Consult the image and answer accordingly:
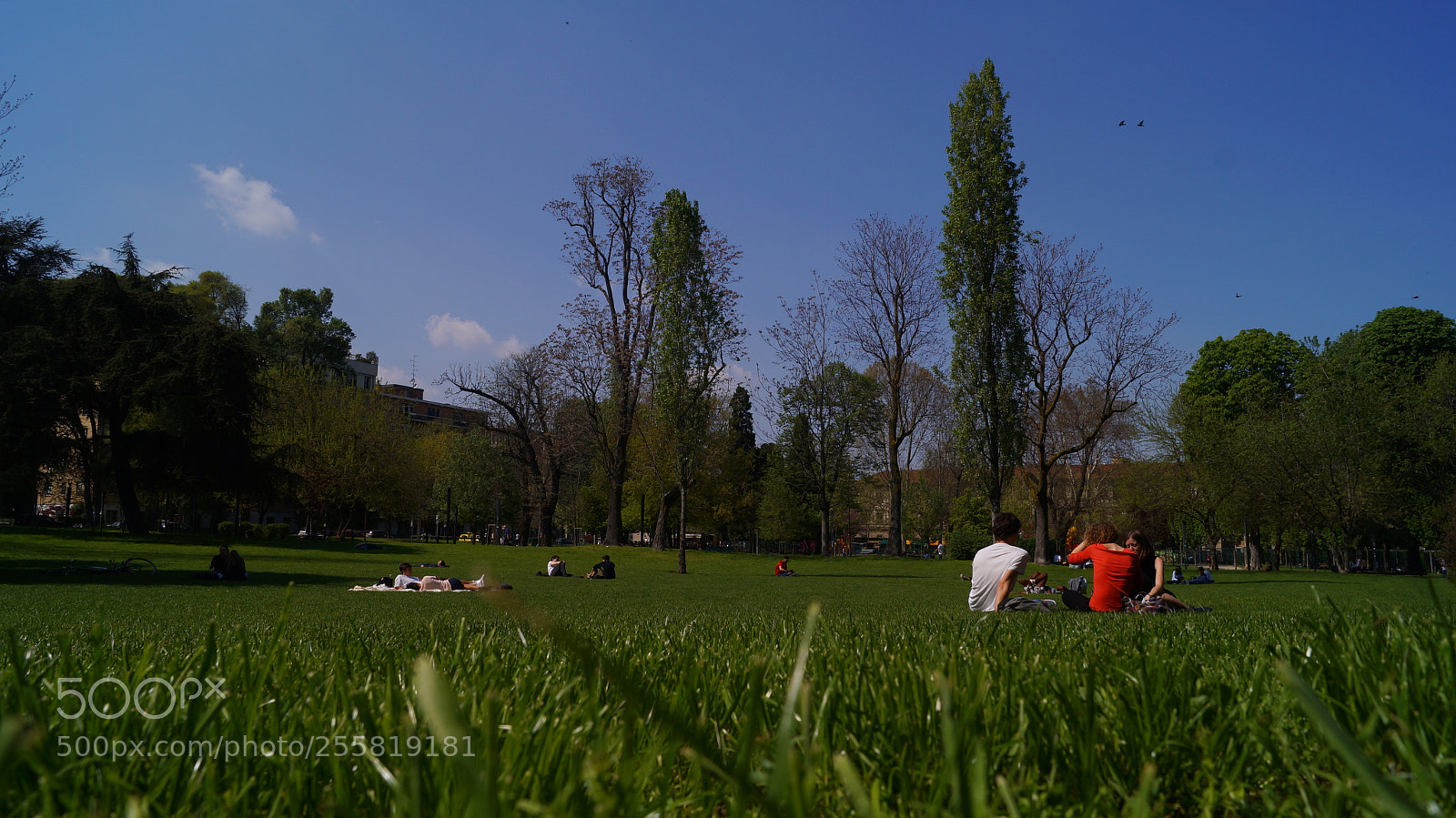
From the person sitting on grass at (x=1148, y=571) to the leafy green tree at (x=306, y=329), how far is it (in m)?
68.9

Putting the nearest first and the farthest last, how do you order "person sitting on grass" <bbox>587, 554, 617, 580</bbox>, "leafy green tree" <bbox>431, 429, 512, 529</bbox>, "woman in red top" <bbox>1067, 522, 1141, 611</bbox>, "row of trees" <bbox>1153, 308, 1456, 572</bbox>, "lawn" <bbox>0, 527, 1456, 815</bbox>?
1. "lawn" <bbox>0, 527, 1456, 815</bbox>
2. "woman in red top" <bbox>1067, 522, 1141, 611</bbox>
3. "person sitting on grass" <bbox>587, 554, 617, 580</bbox>
4. "row of trees" <bbox>1153, 308, 1456, 572</bbox>
5. "leafy green tree" <bbox>431, 429, 512, 529</bbox>

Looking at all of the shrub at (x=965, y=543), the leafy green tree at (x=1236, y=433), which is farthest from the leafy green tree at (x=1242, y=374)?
the shrub at (x=965, y=543)

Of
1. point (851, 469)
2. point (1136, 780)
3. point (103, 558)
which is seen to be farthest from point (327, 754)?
point (851, 469)

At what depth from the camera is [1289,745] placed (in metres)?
1.63

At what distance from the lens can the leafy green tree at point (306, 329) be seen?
2753 inches

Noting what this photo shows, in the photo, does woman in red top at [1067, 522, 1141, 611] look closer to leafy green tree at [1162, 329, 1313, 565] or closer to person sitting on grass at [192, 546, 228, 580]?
person sitting on grass at [192, 546, 228, 580]

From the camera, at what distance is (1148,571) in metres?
12.4

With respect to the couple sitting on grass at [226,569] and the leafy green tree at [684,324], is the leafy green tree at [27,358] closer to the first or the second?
the couple sitting on grass at [226,569]

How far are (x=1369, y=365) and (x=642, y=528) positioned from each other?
5508 centimetres

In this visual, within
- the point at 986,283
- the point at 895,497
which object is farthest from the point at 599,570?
the point at 895,497

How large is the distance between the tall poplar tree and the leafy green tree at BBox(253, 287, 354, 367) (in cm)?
5529

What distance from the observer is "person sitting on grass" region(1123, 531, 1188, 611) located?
10867 mm

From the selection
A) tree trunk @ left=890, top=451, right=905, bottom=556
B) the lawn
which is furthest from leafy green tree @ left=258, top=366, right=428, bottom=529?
the lawn

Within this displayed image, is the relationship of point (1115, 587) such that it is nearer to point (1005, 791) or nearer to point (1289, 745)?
point (1289, 745)
